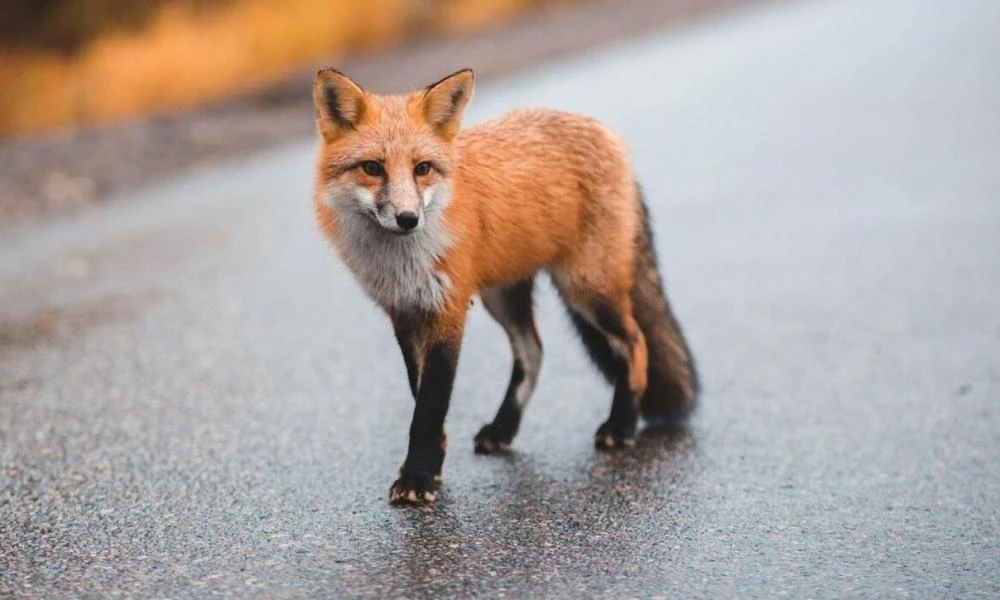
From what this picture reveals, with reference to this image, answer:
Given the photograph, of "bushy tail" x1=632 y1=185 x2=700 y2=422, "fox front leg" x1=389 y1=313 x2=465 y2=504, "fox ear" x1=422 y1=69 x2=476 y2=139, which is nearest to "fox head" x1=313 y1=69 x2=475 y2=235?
"fox ear" x1=422 y1=69 x2=476 y2=139

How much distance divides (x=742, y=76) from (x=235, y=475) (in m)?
11.3

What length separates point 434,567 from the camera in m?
4.58

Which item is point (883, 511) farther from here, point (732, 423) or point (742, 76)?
point (742, 76)

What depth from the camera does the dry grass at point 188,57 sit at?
1498cm

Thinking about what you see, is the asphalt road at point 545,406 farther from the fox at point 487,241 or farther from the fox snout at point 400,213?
the fox snout at point 400,213

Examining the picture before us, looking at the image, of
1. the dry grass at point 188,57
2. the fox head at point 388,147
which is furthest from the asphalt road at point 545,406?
the dry grass at point 188,57

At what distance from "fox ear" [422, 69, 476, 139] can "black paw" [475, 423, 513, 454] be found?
4.33 ft

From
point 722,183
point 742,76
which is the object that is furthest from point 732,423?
point 742,76

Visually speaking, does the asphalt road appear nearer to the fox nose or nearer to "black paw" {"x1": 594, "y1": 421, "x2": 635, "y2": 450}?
"black paw" {"x1": 594, "y1": 421, "x2": 635, "y2": 450}

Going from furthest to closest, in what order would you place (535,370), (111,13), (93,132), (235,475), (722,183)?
(111,13) → (93,132) → (722,183) → (535,370) → (235,475)

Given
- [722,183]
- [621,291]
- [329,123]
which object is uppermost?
[329,123]

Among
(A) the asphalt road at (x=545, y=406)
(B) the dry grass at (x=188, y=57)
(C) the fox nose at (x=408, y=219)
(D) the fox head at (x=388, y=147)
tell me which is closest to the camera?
(A) the asphalt road at (x=545, y=406)

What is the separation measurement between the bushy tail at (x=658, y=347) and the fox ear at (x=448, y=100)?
3.93ft

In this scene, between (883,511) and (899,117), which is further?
(899,117)
